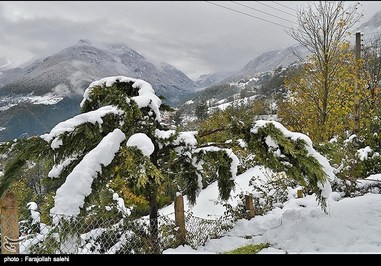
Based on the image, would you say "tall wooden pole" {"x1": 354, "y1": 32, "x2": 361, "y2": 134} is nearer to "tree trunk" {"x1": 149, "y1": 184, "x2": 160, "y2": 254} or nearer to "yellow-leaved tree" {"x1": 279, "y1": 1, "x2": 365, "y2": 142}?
"yellow-leaved tree" {"x1": 279, "y1": 1, "x2": 365, "y2": 142}

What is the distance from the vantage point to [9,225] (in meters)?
2.89

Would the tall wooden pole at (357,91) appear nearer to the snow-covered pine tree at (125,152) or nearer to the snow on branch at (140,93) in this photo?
the snow-covered pine tree at (125,152)

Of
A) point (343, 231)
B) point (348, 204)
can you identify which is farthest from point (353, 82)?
point (343, 231)

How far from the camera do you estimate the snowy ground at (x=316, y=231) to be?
4.04 meters

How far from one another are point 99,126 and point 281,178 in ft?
20.3

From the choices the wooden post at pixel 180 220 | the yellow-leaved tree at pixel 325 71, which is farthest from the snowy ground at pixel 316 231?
the yellow-leaved tree at pixel 325 71

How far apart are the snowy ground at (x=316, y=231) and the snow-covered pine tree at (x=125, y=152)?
0.86 meters

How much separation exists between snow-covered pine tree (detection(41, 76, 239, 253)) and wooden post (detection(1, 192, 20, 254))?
388mm

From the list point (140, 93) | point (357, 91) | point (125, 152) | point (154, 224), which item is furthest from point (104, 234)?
point (357, 91)

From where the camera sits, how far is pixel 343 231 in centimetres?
438

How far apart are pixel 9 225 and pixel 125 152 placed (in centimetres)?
141

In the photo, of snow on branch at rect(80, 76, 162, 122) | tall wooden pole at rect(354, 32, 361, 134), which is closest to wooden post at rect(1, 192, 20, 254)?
snow on branch at rect(80, 76, 162, 122)

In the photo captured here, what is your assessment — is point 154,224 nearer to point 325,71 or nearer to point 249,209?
point 249,209
